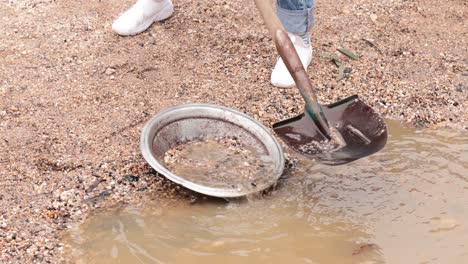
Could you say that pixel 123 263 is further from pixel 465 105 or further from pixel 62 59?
pixel 465 105

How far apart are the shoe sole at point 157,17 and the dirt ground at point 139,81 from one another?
5 centimetres

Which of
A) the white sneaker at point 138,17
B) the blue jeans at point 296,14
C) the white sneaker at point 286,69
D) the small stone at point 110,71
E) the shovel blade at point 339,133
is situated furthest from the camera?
the white sneaker at point 138,17

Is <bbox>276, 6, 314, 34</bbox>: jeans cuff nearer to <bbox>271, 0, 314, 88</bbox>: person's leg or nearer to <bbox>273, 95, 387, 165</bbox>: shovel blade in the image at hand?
<bbox>271, 0, 314, 88</bbox>: person's leg

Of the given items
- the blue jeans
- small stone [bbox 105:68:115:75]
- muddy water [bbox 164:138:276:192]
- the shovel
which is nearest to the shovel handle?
the shovel

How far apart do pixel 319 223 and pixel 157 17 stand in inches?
89.9

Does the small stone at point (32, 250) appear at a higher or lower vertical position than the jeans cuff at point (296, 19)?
higher

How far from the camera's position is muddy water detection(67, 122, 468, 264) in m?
2.96

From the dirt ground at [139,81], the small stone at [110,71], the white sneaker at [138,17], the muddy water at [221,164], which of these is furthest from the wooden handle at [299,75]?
the white sneaker at [138,17]

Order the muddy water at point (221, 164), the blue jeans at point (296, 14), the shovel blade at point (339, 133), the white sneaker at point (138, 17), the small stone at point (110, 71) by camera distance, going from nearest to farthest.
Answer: the shovel blade at point (339, 133), the muddy water at point (221, 164), the blue jeans at point (296, 14), the small stone at point (110, 71), the white sneaker at point (138, 17)

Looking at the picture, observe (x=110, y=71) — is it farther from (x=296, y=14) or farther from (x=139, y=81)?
(x=296, y=14)

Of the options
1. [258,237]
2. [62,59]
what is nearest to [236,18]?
[62,59]

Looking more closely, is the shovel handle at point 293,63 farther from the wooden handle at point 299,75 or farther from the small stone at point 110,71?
the small stone at point 110,71

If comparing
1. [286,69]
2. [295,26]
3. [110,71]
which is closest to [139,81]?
[110,71]

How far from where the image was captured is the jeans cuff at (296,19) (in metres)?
4.04
